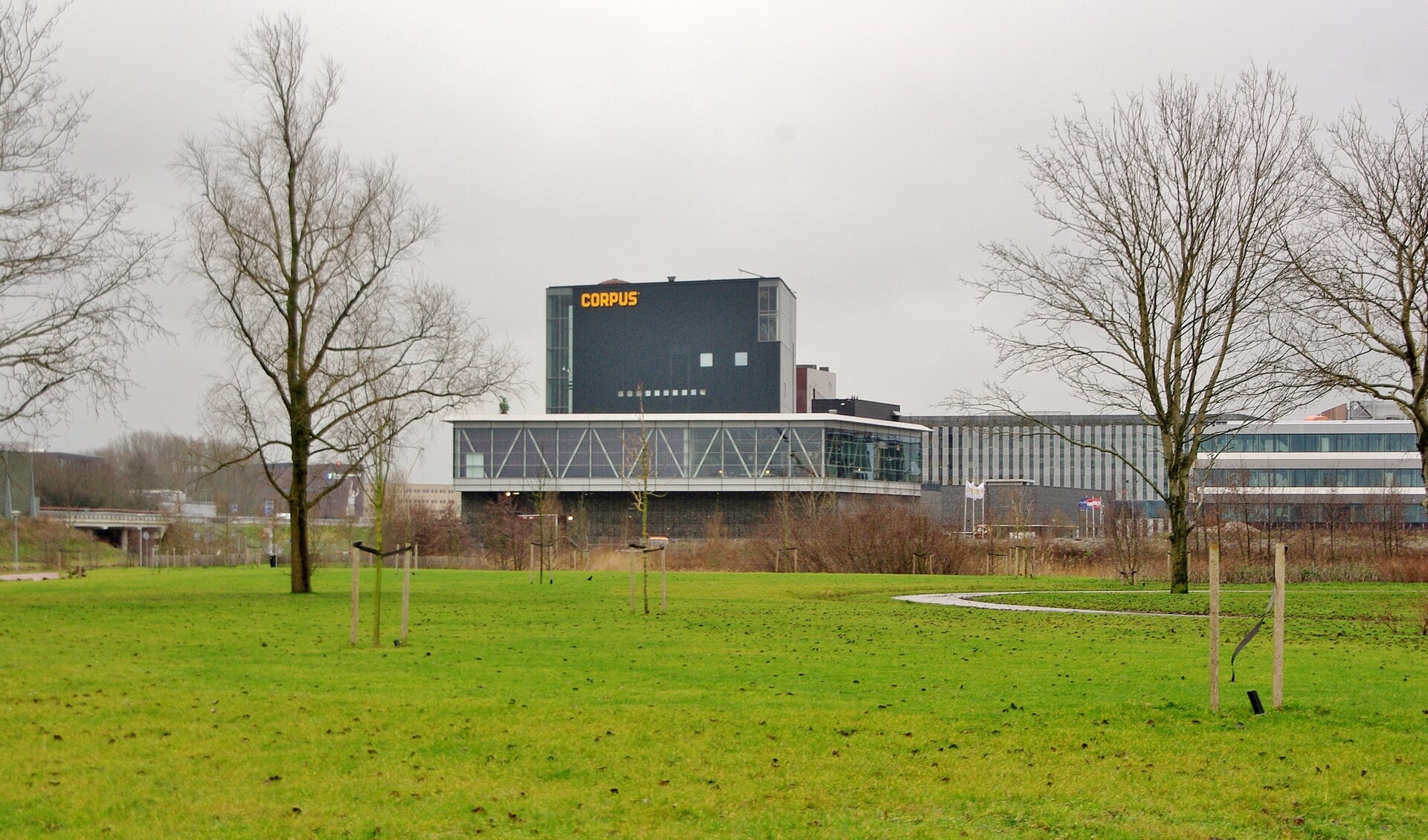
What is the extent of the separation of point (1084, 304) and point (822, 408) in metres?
82.3

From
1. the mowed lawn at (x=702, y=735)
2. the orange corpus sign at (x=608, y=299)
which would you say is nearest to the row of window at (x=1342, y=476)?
the orange corpus sign at (x=608, y=299)

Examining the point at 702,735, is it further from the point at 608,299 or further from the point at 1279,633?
the point at 608,299

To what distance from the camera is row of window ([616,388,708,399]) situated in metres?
110

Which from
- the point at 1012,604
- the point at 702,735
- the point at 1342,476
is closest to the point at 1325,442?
the point at 1342,476

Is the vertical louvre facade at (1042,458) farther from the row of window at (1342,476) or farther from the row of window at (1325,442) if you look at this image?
the row of window at (1342,476)

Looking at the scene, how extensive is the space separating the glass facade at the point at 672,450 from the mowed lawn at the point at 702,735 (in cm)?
6832

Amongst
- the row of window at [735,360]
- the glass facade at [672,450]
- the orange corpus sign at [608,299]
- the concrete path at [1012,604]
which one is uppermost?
the orange corpus sign at [608,299]

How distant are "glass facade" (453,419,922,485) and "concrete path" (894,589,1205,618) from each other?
5245 cm

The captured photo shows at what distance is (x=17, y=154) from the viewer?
27188 millimetres

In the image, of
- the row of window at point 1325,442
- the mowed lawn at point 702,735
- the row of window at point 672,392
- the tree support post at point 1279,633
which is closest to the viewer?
the mowed lawn at point 702,735

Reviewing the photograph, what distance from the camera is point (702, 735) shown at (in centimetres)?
1174

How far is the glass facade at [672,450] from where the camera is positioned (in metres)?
90.6

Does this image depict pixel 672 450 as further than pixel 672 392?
No

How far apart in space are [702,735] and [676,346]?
99.6 metres
